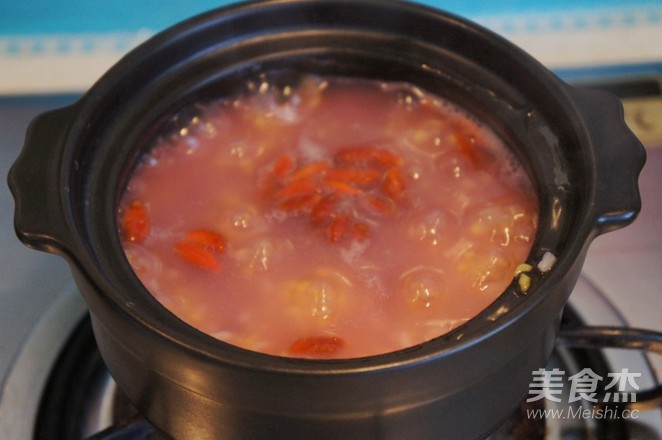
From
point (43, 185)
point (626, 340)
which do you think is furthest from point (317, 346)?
point (626, 340)

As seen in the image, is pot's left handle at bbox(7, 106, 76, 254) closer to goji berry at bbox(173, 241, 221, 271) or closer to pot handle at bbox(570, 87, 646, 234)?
goji berry at bbox(173, 241, 221, 271)

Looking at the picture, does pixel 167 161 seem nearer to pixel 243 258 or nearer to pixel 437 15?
pixel 243 258

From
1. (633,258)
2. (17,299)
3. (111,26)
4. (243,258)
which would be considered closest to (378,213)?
(243,258)

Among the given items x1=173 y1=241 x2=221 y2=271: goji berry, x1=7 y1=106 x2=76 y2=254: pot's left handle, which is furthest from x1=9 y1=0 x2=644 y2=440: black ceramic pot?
x1=173 y1=241 x2=221 y2=271: goji berry

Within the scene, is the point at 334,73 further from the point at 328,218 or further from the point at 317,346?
the point at 317,346

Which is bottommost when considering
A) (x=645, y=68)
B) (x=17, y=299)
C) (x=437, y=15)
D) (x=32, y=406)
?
(x=32, y=406)

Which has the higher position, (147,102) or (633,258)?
(147,102)

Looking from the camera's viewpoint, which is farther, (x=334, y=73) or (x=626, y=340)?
(x=334, y=73)
